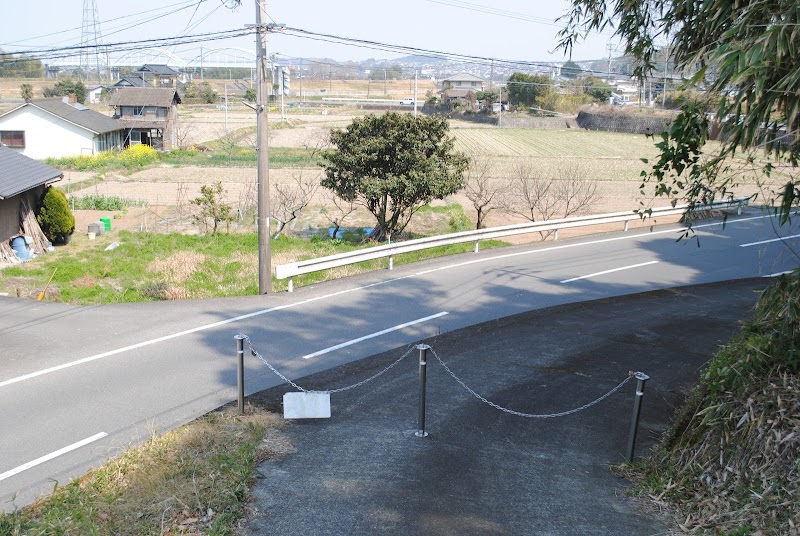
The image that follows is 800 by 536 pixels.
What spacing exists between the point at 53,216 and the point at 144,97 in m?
45.4

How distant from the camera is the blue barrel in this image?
21.6m

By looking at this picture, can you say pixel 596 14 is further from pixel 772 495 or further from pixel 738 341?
pixel 772 495

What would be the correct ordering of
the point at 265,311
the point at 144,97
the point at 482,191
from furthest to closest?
1. the point at 144,97
2. the point at 482,191
3. the point at 265,311

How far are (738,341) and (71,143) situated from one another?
58.3 m

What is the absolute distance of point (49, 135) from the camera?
56.9 metres

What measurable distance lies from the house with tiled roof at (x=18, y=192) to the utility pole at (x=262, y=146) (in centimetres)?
887

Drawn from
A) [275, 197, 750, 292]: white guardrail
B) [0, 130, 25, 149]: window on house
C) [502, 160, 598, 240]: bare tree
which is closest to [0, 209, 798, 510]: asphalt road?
[275, 197, 750, 292]: white guardrail

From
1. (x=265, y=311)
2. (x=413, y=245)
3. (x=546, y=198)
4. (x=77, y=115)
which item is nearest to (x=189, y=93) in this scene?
(x=77, y=115)

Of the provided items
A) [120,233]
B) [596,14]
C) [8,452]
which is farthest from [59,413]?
[120,233]

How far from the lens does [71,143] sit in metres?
57.1

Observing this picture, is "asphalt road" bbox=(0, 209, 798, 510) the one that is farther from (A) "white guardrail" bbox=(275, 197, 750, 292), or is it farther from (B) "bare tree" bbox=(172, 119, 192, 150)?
(B) "bare tree" bbox=(172, 119, 192, 150)

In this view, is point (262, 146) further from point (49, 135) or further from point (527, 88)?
point (527, 88)

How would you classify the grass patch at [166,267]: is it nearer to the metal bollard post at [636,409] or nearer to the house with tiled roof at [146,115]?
the metal bollard post at [636,409]

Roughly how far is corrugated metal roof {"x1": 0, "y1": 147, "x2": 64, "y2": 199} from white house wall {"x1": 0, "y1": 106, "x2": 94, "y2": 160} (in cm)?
3534
